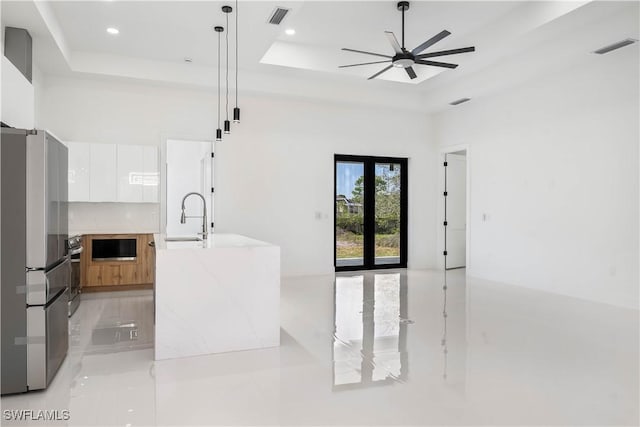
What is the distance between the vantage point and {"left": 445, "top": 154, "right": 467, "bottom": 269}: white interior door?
8367mm

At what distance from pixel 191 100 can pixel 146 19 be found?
191cm

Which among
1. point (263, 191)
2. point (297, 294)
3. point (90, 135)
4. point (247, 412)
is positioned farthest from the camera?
point (263, 191)

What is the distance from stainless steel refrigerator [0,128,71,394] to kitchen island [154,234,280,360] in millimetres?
740

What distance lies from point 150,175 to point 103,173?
60 centimetres

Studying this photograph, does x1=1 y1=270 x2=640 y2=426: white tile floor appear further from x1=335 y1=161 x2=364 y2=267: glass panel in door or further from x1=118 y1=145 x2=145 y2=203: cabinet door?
x1=335 y1=161 x2=364 y2=267: glass panel in door

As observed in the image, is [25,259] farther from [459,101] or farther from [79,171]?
[459,101]

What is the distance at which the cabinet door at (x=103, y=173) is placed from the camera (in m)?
5.90

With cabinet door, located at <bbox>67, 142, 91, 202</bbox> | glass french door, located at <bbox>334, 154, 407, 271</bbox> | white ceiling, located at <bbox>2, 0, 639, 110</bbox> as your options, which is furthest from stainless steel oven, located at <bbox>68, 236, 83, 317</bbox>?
glass french door, located at <bbox>334, 154, 407, 271</bbox>

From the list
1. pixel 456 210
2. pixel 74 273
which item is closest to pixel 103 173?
pixel 74 273

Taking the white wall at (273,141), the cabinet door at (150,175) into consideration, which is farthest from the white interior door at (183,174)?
the cabinet door at (150,175)

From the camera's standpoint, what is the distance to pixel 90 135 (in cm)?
623

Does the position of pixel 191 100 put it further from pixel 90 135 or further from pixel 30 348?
pixel 30 348

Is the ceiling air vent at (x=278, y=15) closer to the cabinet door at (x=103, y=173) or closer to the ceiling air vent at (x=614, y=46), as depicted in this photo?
the cabinet door at (x=103, y=173)

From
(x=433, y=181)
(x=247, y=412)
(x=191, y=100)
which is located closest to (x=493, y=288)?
(x=433, y=181)
